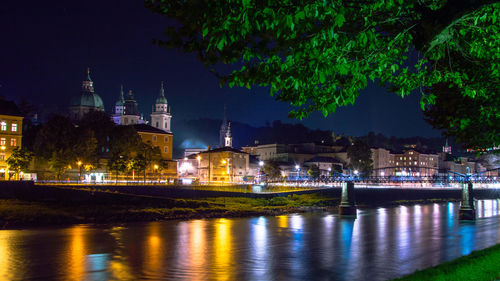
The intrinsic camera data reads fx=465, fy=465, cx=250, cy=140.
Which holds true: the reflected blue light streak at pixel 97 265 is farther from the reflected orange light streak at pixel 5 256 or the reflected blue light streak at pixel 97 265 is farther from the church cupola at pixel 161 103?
the church cupola at pixel 161 103

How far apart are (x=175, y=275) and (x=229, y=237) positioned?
9.12 m

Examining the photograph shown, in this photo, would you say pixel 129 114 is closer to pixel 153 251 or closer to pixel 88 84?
pixel 88 84

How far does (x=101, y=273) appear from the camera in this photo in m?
12.3

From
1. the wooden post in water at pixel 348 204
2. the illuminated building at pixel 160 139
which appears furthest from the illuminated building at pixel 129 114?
the wooden post in water at pixel 348 204

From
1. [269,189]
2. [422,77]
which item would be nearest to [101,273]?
[422,77]

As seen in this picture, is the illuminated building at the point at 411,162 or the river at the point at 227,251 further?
the illuminated building at the point at 411,162

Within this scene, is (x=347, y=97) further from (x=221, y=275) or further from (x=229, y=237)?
(x=229, y=237)

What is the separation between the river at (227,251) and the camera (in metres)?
12.7

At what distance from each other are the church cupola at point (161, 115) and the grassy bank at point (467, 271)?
147m

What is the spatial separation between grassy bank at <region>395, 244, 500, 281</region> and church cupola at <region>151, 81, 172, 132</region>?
482 ft

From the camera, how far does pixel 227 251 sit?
1678cm

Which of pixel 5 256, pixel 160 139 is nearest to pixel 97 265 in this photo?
pixel 5 256

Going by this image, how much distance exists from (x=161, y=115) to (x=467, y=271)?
150750 millimetres

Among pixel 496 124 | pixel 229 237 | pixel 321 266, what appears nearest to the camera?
pixel 321 266
